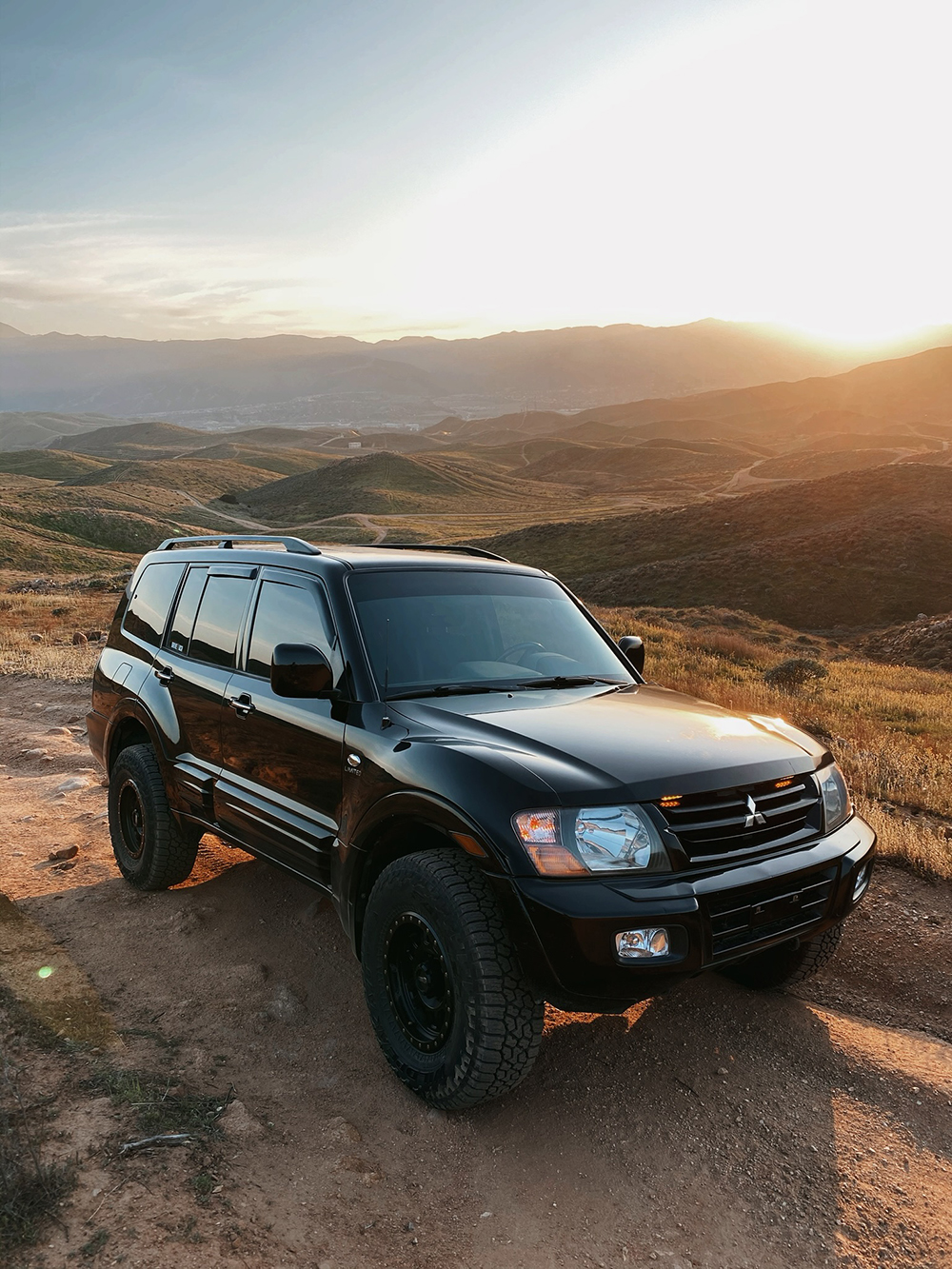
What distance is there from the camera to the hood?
116 inches

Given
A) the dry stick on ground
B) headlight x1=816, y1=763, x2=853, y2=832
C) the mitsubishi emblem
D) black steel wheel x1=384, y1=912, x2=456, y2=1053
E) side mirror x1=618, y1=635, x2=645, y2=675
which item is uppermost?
side mirror x1=618, y1=635, x2=645, y2=675

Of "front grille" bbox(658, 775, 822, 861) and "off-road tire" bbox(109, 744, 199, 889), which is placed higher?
"front grille" bbox(658, 775, 822, 861)

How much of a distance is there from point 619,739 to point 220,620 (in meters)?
2.40

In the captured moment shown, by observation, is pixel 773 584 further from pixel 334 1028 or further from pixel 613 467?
pixel 613 467

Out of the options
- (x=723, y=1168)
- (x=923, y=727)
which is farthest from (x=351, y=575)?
(x=923, y=727)

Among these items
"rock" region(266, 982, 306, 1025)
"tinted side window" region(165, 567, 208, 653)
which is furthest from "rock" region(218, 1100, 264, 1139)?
"tinted side window" region(165, 567, 208, 653)

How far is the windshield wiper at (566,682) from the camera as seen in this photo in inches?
156

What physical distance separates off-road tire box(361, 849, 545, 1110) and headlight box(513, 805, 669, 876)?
0.24 metres

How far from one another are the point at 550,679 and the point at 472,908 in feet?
4.61

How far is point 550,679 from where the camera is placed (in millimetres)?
4059

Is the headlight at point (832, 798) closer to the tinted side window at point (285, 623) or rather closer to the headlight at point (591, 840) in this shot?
the headlight at point (591, 840)

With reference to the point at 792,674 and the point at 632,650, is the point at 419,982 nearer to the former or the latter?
the point at 632,650

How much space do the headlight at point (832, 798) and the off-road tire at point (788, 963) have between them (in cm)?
58

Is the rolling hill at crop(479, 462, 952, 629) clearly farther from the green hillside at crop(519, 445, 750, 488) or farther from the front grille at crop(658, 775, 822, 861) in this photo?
the green hillside at crop(519, 445, 750, 488)
